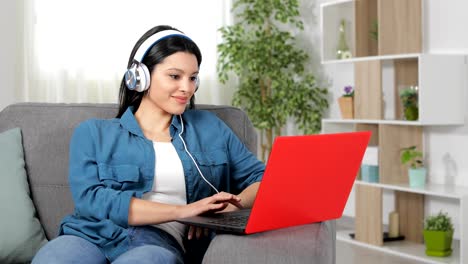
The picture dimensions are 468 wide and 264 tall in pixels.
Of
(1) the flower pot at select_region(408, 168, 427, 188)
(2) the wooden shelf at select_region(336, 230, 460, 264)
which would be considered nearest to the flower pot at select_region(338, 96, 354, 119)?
(1) the flower pot at select_region(408, 168, 427, 188)

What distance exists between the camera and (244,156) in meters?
2.22

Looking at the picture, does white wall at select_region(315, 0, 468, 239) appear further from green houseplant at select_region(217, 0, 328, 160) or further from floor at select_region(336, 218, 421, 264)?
green houseplant at select_region(217, 0, 328, 160)

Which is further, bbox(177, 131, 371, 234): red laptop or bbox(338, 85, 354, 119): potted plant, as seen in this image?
bbox(338, 85, 354, 119): potted plant

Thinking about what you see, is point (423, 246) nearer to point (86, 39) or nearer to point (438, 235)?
point (438, 235)

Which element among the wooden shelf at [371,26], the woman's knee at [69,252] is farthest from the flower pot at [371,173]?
the woman's knee at [69,252]

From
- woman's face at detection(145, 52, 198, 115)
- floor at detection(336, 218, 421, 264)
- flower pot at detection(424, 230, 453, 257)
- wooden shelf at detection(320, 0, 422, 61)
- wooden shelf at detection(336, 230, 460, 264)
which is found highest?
wooden shelf at detection(320, 0, 422, 61)

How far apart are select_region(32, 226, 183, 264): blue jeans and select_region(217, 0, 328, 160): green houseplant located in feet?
10.6

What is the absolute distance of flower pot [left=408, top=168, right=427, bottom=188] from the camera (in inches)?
166

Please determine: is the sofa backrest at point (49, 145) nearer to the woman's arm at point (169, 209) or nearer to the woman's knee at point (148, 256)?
the woman's arm at point (169, 209)

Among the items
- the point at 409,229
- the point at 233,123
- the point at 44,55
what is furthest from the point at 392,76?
the point at 233,123

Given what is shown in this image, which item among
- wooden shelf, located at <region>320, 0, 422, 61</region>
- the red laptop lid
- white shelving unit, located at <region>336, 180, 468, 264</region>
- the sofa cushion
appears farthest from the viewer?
wooden shelf, located at <region>320, 0, 422, 61</region>

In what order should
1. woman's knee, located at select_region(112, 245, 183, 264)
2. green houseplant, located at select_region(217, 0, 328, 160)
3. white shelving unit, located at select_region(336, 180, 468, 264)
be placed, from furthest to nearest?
1. green houseplant, located at select_region(217, 0, 328, 160)
2. white shelving unit, located at select_region(336, 180, 468, 264)
3. woman's knee, located at select_region(112, 245, 183, 264)

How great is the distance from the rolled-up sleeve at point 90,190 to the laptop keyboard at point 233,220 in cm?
27

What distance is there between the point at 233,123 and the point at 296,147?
0.84 meters
